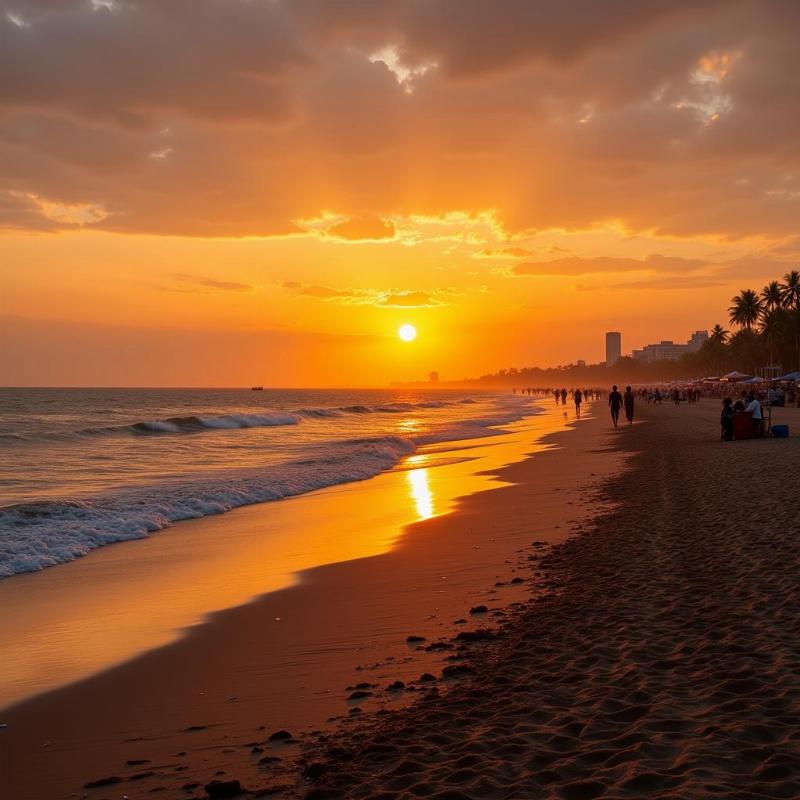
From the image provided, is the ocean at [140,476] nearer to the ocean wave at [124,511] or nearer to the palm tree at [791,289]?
the ocean wave at [124,511]

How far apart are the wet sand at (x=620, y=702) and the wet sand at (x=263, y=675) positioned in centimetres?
49

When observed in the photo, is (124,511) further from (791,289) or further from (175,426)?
(791,289)

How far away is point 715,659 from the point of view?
17.3 ft

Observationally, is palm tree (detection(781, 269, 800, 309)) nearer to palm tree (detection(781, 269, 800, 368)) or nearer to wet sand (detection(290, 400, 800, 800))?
palm tree (detection(781, 269, 800, 368))

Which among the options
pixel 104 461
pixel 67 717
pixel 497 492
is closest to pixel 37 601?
pixel 67 717

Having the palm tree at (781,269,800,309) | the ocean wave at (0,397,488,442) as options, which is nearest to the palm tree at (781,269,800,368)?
the palm tree at (781,269,800,309)

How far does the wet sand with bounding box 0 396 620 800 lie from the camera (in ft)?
14.5

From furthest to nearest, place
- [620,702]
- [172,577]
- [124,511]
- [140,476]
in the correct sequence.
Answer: [140,476]
[124,511]
[172,577]
[620,702]

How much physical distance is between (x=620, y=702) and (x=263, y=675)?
283 cm

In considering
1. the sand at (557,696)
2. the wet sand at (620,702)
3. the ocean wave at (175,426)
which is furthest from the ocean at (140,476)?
the wet sand at (620,702)

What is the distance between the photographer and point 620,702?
4.67 meters

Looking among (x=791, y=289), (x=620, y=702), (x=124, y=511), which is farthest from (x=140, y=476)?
(x=791, y=289)

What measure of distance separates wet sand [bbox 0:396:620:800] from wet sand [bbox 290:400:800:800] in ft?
1.61

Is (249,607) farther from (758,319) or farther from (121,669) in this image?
(758,319)
